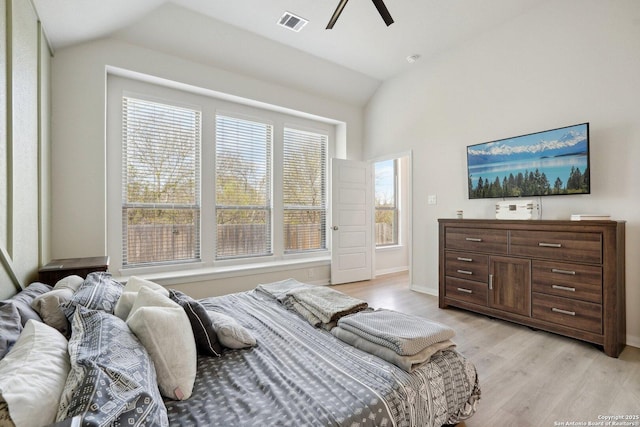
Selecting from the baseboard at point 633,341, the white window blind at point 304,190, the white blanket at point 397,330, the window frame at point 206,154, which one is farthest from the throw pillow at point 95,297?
the baseboard at point 633,341

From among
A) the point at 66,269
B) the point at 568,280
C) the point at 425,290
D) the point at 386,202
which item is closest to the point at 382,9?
the point at 568,280

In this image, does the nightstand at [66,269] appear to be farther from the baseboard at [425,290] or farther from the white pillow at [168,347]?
the baseboard at [425,290]

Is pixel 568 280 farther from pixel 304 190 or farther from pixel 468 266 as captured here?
pixel 304 190

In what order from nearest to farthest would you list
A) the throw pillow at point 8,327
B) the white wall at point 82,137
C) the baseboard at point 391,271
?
the throw pillow at point 8,327 < the white wall at point 82,137 < the baseboard at point 391,271

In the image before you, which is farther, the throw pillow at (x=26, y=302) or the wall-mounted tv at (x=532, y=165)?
the wall-mounted tv at (x=532, y=165)

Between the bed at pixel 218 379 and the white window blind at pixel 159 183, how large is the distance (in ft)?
7.01

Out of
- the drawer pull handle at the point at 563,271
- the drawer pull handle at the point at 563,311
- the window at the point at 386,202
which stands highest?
the window at the point at 386,202

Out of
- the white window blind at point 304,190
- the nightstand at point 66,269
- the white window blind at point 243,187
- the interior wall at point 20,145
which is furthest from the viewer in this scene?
the white window blind at point 304,190

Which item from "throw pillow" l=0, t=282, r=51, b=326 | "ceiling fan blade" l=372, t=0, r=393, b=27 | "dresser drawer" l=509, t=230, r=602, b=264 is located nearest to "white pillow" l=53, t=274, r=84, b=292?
"throw pillow" l=0, t=282, r=51, b=326

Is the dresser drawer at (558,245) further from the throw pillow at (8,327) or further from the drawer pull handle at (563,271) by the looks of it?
the throw pillow at (8,327)

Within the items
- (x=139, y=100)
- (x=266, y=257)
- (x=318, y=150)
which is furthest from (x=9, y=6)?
(x=318, y=150)

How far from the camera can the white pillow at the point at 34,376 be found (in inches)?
26.7

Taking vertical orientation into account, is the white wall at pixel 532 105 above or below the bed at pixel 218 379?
above

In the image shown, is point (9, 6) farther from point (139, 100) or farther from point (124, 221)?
point (124, 221)
